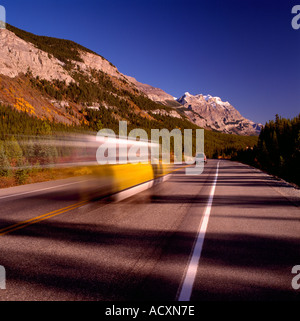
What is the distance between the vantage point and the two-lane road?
2738 mm

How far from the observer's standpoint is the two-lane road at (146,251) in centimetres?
Answer: 274

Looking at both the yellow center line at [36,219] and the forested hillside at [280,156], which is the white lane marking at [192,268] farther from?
the forested hillside at [280,156]

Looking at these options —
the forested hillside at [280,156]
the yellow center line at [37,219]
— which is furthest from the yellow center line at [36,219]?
the forested hillside at [280,156]

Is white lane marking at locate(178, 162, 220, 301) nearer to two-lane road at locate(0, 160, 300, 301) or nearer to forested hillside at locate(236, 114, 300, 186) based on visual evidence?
two-lane road at locate(0, 160, 300, 301)

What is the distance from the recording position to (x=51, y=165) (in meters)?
17.5

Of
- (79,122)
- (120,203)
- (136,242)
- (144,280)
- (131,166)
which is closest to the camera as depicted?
(144,280)

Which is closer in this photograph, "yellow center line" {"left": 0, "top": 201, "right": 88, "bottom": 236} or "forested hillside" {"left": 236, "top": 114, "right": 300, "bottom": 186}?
"yellow center line" {"left": 0, "top": 201, "right": 88, "bottom": 236}

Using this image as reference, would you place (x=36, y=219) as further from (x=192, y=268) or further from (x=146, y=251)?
(x=192, y=268)

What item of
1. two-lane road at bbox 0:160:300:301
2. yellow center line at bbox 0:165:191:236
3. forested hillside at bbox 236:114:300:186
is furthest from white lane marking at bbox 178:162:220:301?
forested hillside at bbox 236:114:300:186

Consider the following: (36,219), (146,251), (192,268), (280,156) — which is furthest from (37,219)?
(280,156)

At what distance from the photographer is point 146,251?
3836 millimetres
